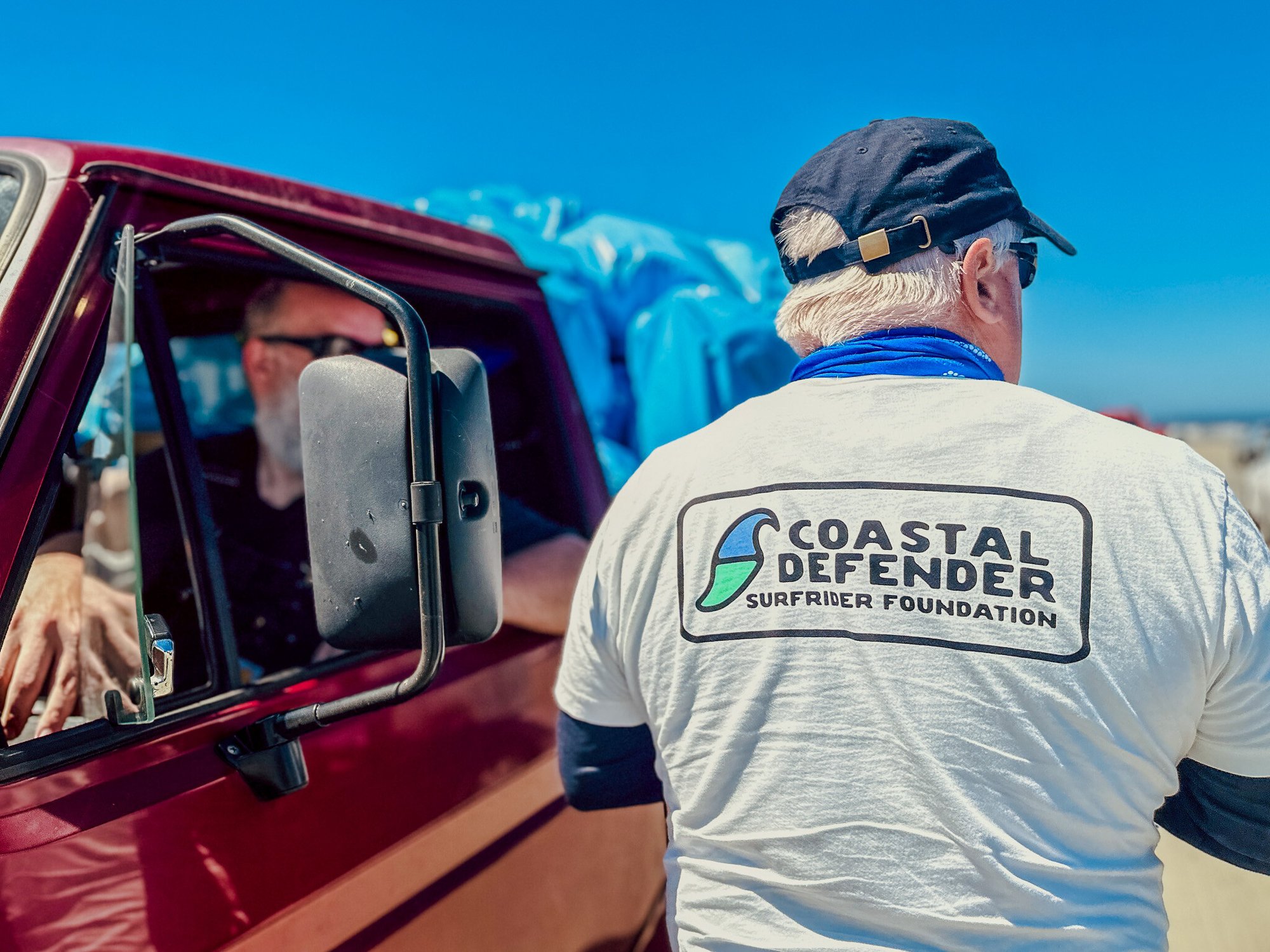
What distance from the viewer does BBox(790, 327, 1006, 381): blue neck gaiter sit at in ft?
3.93

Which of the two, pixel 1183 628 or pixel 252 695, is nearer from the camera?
pixel 1183 628

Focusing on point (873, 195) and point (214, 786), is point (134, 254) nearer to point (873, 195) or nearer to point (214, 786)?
point (214, 786)

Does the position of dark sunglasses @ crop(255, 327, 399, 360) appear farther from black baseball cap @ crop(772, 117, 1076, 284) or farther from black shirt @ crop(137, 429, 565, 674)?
black baseball cap @ crop(772, 117, 1076, 284)

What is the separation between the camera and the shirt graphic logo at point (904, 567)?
104cm

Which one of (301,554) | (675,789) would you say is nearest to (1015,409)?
(675,789)

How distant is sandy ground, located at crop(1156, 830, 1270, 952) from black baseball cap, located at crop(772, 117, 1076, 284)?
2.94 metres

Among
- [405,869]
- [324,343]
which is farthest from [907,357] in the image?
[324,343]

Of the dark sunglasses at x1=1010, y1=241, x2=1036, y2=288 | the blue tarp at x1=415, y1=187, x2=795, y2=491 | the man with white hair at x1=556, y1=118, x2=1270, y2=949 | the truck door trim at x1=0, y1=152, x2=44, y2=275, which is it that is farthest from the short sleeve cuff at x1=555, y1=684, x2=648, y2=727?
the blue tarp at x1=415, y1=187, x2=795, y2=491

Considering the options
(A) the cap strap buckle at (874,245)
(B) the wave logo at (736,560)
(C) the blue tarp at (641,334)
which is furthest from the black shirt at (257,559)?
(C) the blue tarp at (641,334)

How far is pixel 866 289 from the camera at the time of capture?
1280 millimetres

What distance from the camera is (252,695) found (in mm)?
1489

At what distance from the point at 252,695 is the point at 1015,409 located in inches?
47.5

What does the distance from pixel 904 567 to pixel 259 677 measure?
1375 mm

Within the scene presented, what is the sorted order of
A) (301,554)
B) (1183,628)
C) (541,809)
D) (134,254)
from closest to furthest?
(1183,628), (134,254), (541,809), (301,554)
